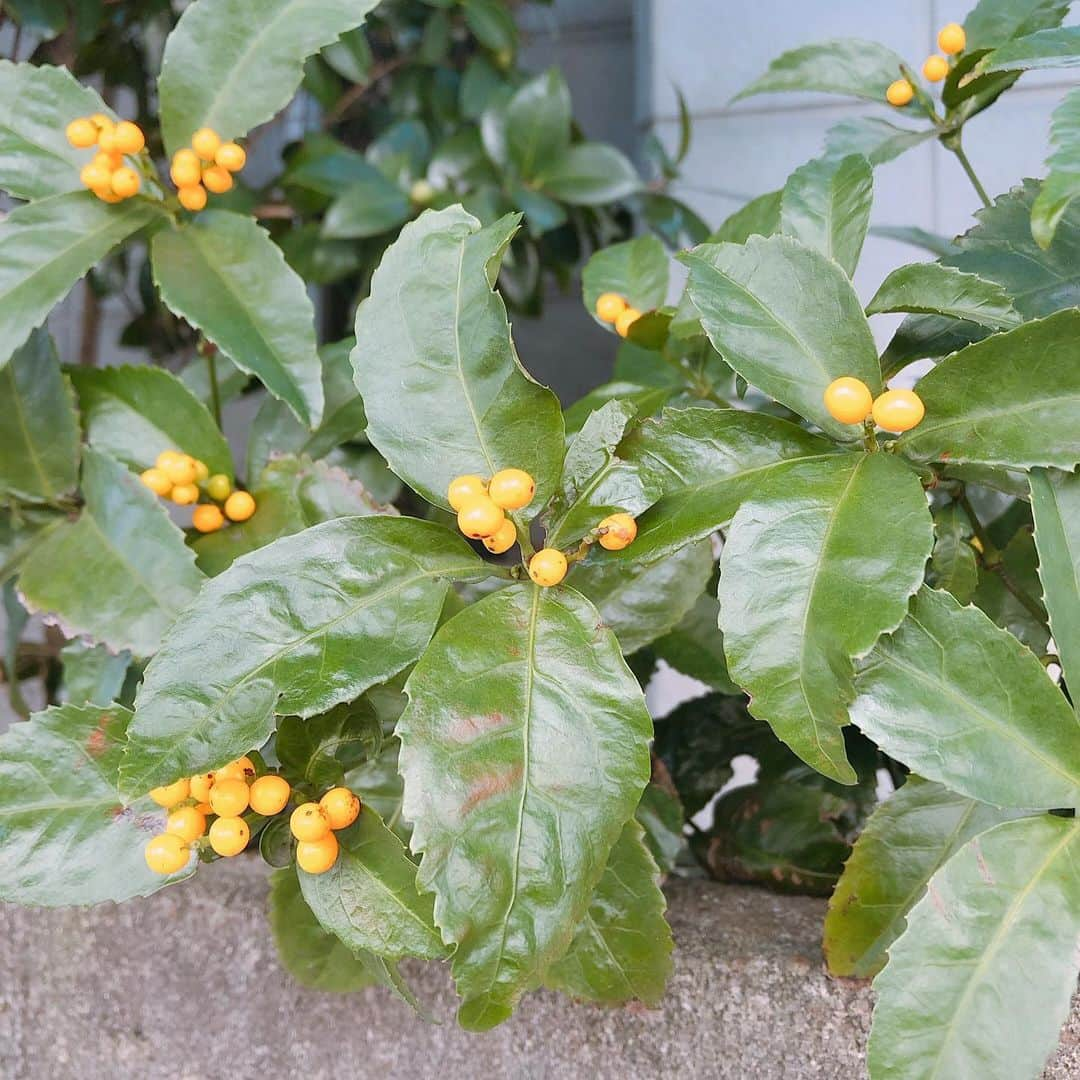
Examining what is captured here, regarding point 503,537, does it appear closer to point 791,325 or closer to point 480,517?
point 480,517

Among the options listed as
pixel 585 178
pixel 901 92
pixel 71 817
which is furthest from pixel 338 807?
pixel 585 178

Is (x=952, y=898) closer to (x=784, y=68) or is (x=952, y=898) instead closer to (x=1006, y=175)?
(x=784, y=68)

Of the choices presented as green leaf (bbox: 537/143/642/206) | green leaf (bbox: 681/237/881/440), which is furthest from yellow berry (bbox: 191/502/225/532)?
green leaf (bbox: 537/143/642/206)

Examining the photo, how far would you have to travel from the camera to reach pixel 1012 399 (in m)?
0.34

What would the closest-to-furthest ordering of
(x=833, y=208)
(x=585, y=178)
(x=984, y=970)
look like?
(x=984, y=970) < (x=833, y=208) < (x=585, y=178)

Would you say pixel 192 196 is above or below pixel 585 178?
above

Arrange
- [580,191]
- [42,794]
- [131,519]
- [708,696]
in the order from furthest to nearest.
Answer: [580,191]
[708,696]
[131,519]
[42,794]

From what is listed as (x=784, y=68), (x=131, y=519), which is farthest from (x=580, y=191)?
(x=131, y=519)

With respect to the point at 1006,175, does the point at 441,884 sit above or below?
above

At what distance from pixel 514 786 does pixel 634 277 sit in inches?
13.2

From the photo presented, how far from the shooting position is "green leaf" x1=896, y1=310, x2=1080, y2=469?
1.07 ft

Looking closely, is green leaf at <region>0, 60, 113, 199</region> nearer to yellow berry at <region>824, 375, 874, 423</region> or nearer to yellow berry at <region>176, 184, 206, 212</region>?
yellow berry at <region>176, 184, 206, 212</region>

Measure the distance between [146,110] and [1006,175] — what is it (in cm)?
105

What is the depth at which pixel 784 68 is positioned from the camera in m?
0.55
